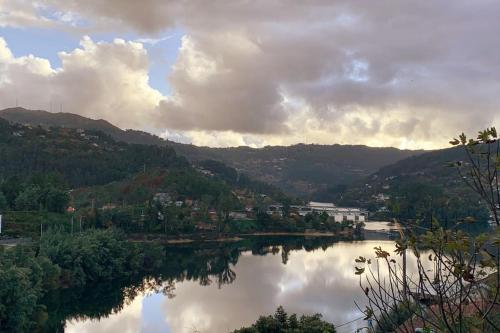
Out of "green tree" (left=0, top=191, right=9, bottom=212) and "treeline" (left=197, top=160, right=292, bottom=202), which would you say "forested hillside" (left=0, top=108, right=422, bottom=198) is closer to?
"treeline" (left=197, top=160, right=292, bottom=202)

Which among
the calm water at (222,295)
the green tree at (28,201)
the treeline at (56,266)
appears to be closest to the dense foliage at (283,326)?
the calm water at (222,295)

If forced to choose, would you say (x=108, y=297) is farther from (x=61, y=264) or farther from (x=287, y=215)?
(x=287, y=215)

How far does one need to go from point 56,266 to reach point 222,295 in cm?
671

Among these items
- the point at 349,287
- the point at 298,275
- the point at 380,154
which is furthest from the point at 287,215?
the point at 380,154

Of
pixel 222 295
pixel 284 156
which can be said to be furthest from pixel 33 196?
pixel 284 156

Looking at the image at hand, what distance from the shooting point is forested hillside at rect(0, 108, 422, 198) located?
123 metres

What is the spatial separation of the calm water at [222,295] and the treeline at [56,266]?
3.61 ft

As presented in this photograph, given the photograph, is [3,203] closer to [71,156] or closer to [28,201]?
[28,201]

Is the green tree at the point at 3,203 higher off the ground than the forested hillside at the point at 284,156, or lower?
lower

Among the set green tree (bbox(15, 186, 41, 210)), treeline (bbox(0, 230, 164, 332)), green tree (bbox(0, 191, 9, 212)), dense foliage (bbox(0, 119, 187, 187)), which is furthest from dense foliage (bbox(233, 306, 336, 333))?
dense foliage (bbox(0, 119, 187, 187))

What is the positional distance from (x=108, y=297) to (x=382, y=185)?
67.3 m

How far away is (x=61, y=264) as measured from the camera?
22375 millimetres

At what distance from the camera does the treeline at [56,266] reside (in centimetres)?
1423

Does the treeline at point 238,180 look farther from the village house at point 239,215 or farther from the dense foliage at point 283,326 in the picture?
the dense foliage at point 283,326
